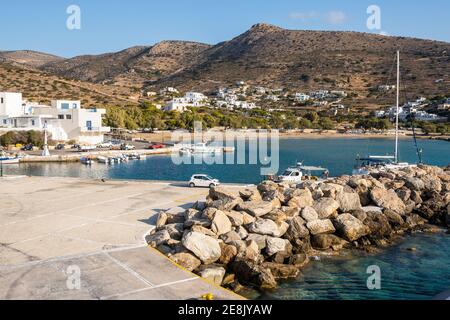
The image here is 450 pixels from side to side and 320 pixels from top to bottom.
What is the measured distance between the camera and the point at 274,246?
17.1 m

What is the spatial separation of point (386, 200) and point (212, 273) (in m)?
12.8

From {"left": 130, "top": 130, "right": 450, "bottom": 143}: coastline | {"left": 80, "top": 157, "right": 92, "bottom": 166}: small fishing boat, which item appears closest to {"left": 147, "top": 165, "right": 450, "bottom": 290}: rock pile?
{"left": 80, "top": 157, "right": 92, "bottom": 166}: small fishing boat

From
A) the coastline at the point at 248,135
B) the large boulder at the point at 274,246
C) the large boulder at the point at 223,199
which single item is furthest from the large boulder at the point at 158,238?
the coastline at the point at 248,135

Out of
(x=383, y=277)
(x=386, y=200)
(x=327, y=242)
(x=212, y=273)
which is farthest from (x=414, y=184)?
(x=212, y=273)

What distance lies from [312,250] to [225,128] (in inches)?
3550

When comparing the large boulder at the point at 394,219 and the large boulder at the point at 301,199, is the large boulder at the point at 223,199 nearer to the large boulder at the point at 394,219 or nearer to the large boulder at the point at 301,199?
the large boulder at the point at 301,199

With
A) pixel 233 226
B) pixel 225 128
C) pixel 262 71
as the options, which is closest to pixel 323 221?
pixel 233 226

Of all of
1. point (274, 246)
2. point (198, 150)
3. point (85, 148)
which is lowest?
→ point (274, 246)

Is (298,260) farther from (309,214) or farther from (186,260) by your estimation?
(186,260)

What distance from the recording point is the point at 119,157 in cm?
Answer: 5925

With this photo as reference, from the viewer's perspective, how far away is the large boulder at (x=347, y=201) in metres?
21.6

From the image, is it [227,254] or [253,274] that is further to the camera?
[227,254]

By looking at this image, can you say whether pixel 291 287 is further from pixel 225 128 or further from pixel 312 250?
pixel 225 128

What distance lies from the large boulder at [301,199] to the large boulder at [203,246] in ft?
18.7
